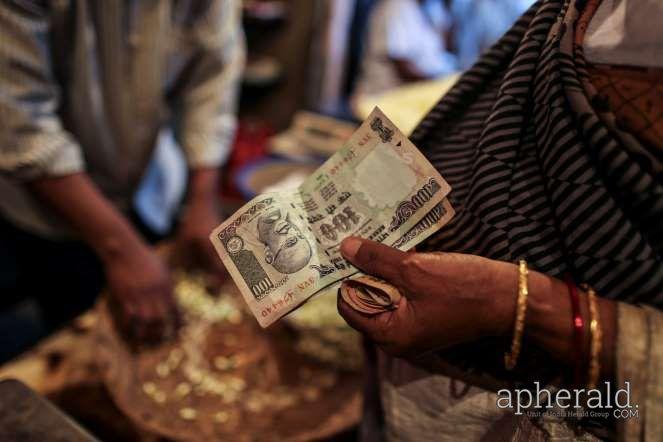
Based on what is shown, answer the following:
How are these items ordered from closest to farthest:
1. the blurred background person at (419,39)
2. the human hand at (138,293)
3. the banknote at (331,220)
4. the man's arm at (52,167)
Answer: the banknote at (331,220), the man's arm at (52,167), the human hand at (138,293), the blurred background person at (419,39)

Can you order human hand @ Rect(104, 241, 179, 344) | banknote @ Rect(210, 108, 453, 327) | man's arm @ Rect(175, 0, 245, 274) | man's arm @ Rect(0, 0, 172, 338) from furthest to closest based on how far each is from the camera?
man's arm @ Rect(175, 0, 245, 274) → human hand @ Rect(104, 241, 179, 344) → man's arm @ Rect(0, 0, 172, 338) → banknote @ Rect(210, 108, 453, 327)

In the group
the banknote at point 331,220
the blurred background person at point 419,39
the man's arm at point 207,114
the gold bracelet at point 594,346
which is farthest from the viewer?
the blurred background person at point 419,39

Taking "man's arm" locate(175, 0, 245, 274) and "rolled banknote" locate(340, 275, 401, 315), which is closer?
"rolled banknote" locate(340, 275, 401, 315)

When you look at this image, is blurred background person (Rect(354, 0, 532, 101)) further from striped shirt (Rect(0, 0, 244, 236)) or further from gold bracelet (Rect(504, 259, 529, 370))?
gold bracelet (Rect(504, 259, 529, 370))

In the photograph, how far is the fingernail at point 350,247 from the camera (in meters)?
0.60

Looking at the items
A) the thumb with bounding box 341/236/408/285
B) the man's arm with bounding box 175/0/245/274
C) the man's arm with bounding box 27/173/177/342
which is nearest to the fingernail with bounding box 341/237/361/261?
the thumb with bounding box 341/236/408/285

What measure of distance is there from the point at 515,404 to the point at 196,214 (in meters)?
1.03

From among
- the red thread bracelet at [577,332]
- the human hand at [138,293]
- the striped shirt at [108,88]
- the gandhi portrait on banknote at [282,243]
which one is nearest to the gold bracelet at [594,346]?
the red thread bracelet at [577,332]

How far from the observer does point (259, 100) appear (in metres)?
3.50

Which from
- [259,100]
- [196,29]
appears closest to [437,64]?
[259,100]

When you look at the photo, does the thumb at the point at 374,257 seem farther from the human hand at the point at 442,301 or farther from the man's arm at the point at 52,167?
the man's arm at the point at 52,167

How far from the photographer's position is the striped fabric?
1.73ft

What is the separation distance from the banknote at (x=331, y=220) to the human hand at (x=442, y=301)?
0.27 ft

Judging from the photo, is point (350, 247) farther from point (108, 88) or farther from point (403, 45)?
point (403, 45)
